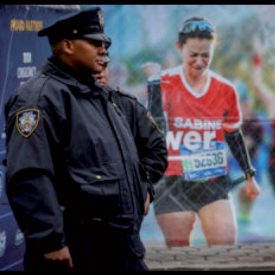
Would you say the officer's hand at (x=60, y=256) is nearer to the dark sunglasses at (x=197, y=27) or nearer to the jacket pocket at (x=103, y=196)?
the jacket pocket at (x=103, y=196)

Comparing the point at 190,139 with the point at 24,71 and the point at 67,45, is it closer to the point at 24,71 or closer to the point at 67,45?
the point at 24,71

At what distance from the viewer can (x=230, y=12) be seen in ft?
21.0

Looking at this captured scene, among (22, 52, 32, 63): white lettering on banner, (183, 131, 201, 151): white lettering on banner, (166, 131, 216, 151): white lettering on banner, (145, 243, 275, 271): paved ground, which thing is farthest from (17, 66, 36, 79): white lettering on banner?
(145, 243, 275, 271): paved ground

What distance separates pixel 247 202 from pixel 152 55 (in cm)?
128

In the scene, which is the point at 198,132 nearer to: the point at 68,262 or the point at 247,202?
the point at 247,202

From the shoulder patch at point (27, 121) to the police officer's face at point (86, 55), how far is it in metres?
0.34

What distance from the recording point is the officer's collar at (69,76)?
368 cm

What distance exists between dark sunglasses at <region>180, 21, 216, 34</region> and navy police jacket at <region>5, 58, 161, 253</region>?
8.91 feet

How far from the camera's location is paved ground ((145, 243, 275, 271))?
657 centimetres

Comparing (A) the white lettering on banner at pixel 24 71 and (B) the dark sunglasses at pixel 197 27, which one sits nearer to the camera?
(A) the white lettering on banner at pixel 24 71

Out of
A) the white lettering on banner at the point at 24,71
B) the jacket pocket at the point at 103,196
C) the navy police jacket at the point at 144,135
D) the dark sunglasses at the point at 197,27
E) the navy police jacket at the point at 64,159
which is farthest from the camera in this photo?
the dark sunglasses at the point at 197,27

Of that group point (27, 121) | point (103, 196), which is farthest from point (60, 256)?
point (27, 121)

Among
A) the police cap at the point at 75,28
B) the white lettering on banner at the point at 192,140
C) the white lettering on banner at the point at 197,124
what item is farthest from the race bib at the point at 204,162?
the police cap at the point at 75,28

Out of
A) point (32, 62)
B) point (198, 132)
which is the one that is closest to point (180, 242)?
point (198, 132)
